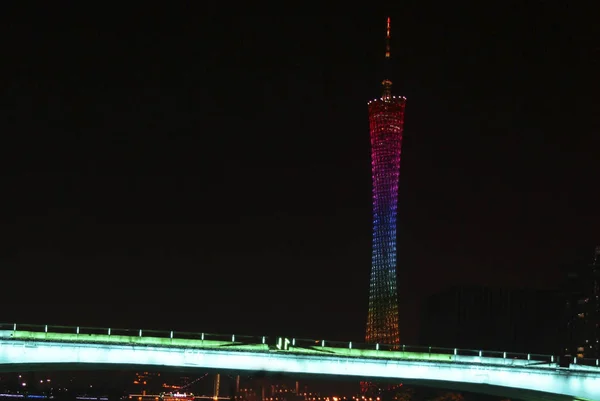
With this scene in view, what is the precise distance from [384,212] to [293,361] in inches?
1673

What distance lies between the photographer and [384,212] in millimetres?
118500

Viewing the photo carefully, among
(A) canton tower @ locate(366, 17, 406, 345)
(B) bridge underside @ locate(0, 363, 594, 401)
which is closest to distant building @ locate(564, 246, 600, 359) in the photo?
(A) canton tower @ locate(366, 17, 406, 345)

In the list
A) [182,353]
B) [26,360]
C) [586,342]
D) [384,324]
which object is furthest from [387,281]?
[586,342]

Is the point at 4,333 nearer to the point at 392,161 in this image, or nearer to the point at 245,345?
the point at 245,345

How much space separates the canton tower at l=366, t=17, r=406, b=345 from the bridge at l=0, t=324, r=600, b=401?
37.3 meters

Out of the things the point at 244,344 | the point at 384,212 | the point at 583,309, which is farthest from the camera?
the point at 583,309

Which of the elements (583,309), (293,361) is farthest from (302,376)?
(583,309)

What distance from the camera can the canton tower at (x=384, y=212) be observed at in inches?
4547

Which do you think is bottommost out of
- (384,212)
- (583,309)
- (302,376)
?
(302,376)

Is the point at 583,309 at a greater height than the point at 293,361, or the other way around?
the point at 583,309

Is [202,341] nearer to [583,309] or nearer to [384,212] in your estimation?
[384,212]

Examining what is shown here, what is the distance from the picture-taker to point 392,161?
11525 cm

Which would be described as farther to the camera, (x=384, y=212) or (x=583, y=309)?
(x=583, y=309)

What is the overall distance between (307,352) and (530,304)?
12497cm
